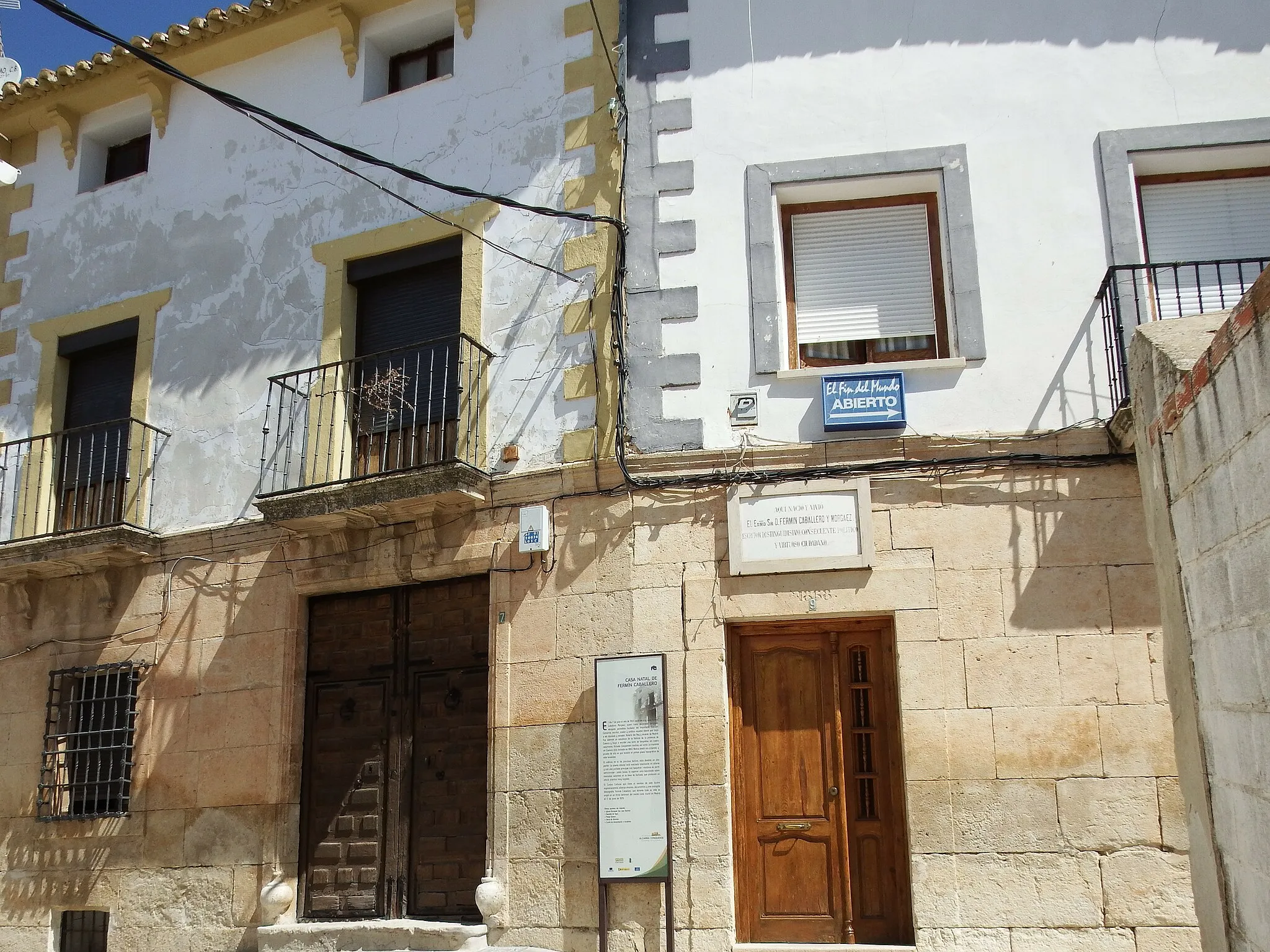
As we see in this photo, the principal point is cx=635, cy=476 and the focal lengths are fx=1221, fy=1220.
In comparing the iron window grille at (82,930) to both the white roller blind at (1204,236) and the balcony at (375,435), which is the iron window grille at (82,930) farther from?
the white roller blind at (1204,236)

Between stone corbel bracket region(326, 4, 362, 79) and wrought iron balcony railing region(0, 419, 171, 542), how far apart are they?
3135 mm

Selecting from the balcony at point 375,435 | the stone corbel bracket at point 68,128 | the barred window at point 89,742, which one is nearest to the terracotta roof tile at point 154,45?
the stone corbel bracket at point 68,128

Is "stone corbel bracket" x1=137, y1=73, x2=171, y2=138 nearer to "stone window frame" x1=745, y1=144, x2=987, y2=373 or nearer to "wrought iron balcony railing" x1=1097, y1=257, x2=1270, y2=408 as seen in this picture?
"stone window frame" x1=745, y1=144, x2=987, y2=373

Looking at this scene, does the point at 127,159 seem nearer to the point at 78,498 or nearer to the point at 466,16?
the point at 78,498

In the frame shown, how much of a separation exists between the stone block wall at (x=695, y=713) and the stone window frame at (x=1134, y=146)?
1.52 meters

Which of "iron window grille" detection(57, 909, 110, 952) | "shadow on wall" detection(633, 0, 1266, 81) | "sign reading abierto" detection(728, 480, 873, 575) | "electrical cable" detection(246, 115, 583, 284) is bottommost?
"iron window grille" detection(57, 909, 110, 952)

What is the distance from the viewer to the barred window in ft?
28.6

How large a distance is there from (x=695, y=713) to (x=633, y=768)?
0.47 metres

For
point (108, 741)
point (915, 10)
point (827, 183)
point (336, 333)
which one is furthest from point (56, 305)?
point (915, 10)

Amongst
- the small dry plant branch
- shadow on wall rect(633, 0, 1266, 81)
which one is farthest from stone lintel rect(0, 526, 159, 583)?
shadow on wall rect(633, 0, 1266, 81)

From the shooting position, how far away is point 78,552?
885 cm

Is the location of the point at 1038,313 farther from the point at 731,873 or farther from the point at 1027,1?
the point at 731,873

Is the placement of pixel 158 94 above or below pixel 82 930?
above

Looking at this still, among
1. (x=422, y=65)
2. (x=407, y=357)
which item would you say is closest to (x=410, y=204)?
(x=407, y=357)
